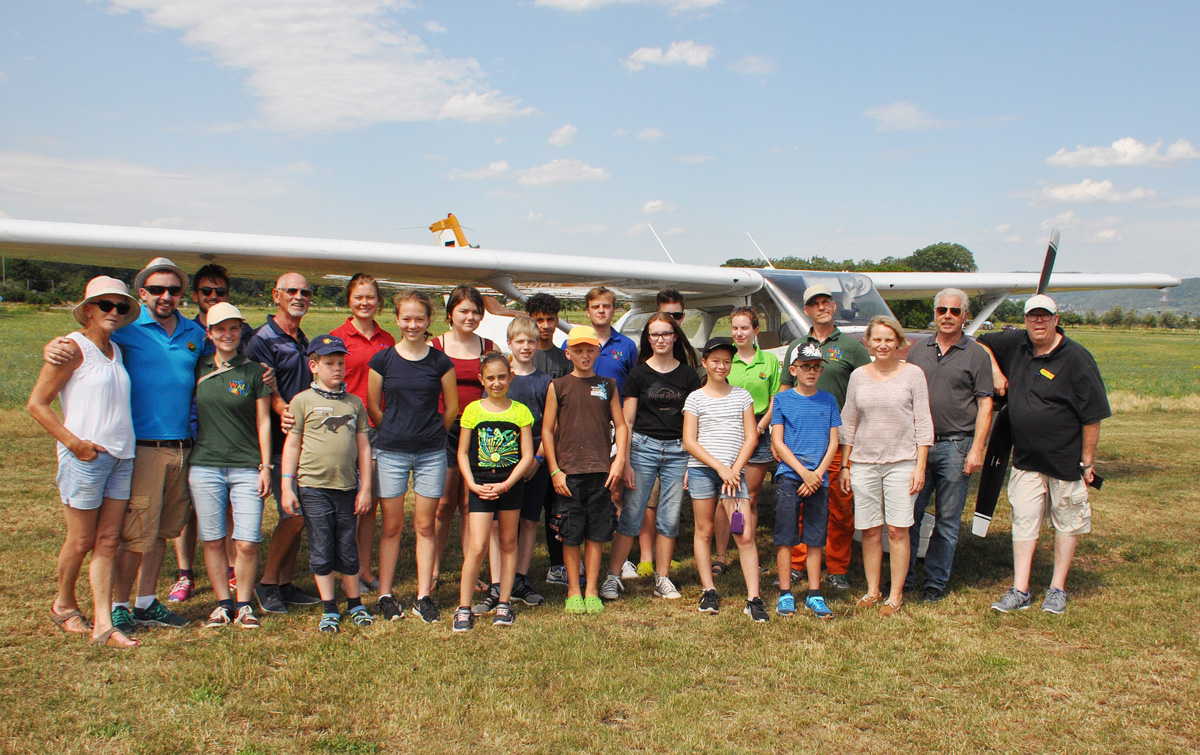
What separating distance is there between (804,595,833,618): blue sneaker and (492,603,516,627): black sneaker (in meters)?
1.80

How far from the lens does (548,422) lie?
14.8 ft

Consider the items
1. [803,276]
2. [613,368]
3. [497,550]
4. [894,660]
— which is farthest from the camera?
[803,276]

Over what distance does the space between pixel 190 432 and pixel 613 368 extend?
102 inches

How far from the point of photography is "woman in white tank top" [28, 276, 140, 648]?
3691mm

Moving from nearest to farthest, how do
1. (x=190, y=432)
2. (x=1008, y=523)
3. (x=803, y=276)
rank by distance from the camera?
(x=190, y=432) → (x=1008, y=523) → (x=803, y=276)

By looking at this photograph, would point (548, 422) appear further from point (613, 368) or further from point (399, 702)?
point (399, 702)

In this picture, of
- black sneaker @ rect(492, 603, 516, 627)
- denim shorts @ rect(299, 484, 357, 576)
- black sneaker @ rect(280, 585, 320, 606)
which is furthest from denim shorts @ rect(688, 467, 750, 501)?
black sneaker @ rect(280, 585, 320, 606)

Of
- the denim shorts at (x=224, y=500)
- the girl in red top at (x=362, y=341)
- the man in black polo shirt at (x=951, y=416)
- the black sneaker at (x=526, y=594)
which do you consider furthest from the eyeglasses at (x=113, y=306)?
the man in black polo shirt at (x=951, y=416)

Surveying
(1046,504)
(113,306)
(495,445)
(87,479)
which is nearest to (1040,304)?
(1046,504)

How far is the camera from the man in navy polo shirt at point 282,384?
441 cm

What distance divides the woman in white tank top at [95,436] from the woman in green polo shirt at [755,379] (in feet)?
11.9

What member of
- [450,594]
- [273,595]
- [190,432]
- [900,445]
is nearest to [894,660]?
[900,445]

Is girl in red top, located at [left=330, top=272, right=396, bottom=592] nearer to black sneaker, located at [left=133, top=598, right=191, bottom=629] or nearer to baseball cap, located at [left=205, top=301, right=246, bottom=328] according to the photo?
baseball cap, located at [left=205, top=301, right=246, bottom=328]

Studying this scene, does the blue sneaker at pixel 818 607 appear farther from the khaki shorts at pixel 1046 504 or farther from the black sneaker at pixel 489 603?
the black sneaker at pixel 489 603
